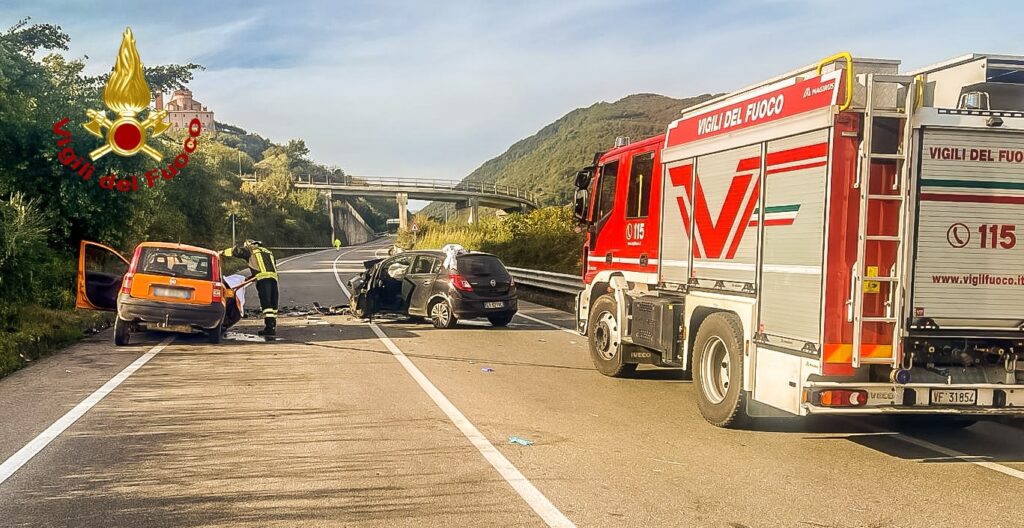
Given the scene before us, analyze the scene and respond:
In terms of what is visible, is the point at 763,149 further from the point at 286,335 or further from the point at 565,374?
the point at 286,335

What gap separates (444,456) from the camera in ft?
21.3

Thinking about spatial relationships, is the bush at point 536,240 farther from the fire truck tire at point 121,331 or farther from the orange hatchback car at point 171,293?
the fire truck tire at point 121,331

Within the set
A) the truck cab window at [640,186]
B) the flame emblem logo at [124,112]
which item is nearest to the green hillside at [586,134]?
the flame emblem logo at [124,112]

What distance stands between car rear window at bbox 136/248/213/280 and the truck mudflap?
9753 mm

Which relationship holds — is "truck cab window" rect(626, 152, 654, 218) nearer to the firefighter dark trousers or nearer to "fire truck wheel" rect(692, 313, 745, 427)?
"fire truck wheel" rect(692, 313, 745, 427)

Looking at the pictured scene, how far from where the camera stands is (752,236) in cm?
728

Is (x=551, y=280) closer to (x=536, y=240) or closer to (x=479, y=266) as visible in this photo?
(x=479, y=266)

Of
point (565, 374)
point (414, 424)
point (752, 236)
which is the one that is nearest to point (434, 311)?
point (565, 374)

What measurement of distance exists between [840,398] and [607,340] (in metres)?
4.56

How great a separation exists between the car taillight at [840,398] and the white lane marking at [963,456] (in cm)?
126

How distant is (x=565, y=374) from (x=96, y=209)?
1317 centimetres

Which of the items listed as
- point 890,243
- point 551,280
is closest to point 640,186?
point 890,243

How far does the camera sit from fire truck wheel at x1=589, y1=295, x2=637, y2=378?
10336mm

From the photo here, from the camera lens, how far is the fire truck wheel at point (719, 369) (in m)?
7.33
